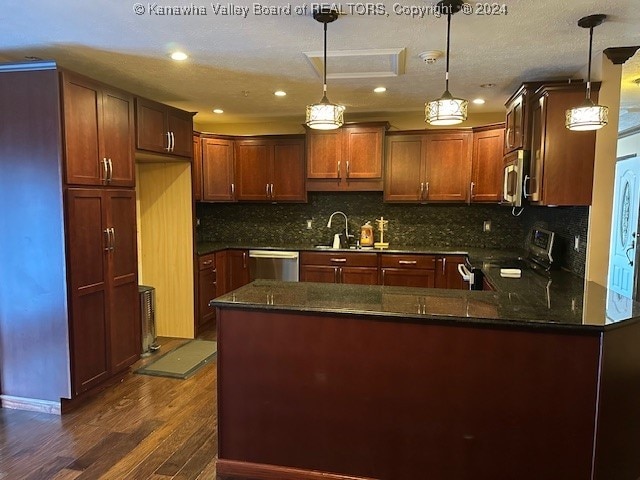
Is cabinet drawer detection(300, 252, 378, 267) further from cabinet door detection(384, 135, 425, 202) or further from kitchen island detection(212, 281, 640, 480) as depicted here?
kitchen island detection(212, 281, 640, 480)

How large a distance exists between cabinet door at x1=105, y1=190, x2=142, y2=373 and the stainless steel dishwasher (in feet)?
5.51

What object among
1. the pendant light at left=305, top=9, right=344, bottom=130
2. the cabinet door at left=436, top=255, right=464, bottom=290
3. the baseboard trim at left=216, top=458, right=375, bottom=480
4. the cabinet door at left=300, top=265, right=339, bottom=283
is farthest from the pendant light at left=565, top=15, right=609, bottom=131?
the cabinet door at left=300, top=265, right=339, bottom=283

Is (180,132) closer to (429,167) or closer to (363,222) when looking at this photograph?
(363,222)

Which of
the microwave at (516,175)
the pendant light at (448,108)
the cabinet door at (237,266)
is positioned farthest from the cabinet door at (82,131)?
the microwave at (516,175)

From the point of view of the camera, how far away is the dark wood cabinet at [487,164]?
4570mm

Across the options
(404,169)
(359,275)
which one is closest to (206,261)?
(359,275)

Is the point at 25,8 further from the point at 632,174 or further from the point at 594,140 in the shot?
the point at 632,174

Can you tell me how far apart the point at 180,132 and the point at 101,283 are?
1691 mm

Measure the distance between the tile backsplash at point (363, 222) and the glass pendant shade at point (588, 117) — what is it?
2231 mm

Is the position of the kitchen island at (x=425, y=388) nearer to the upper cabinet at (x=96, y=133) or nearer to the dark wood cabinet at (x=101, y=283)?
the dark wood cabinet at (x=101, y=283)

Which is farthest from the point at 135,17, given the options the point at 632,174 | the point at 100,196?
the point at 632,174

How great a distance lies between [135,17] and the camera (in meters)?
2.34

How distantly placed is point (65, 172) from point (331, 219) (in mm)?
3168

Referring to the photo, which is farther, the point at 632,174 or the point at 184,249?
the point at 632,174
